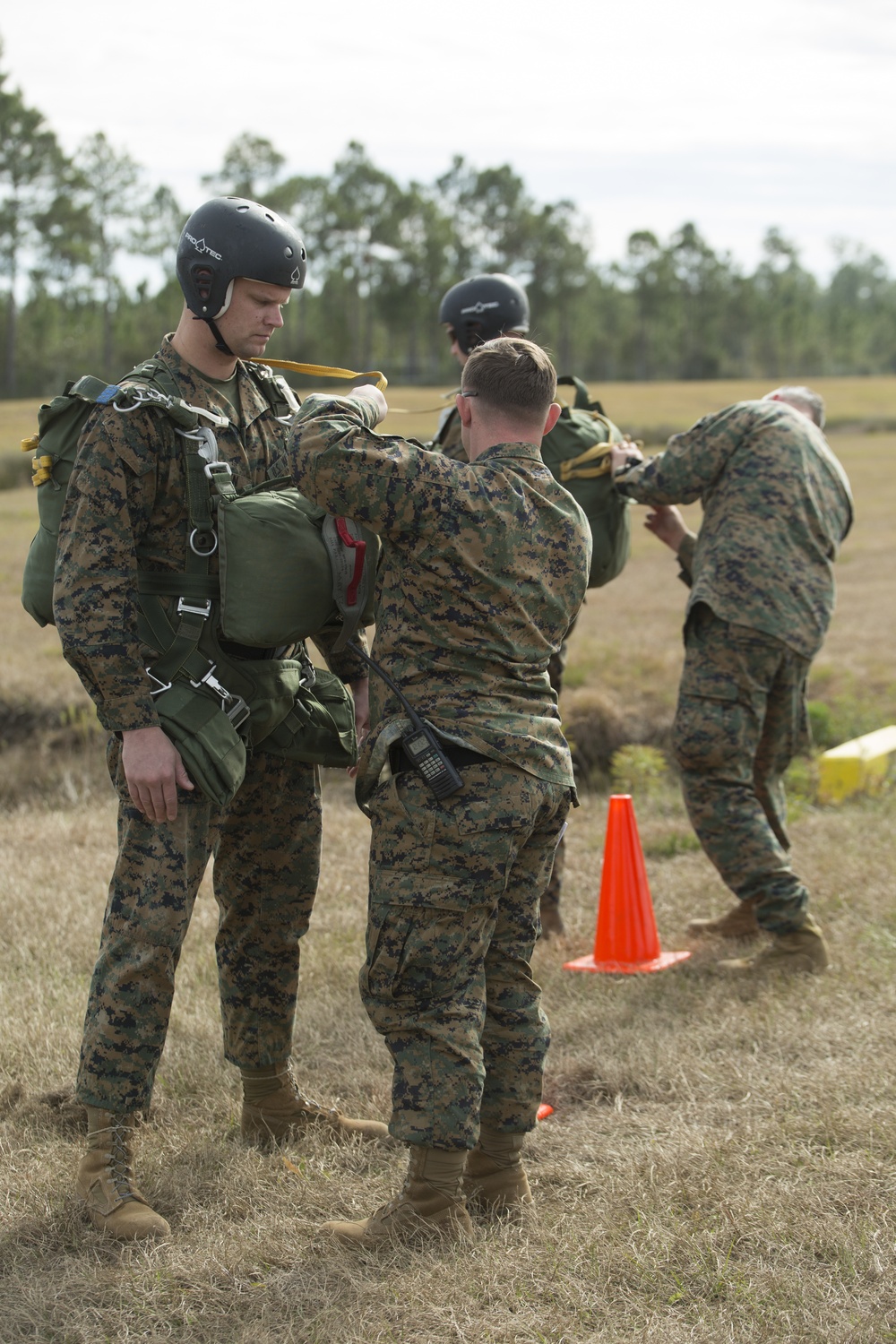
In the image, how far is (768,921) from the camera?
588cm

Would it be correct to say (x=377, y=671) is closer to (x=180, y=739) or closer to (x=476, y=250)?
(x=180, y=739)

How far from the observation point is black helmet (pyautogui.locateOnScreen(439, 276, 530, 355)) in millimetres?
5840

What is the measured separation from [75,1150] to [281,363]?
267 centimetres

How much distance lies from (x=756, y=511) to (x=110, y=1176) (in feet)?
12.9

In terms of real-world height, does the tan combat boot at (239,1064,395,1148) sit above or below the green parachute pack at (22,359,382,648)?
below

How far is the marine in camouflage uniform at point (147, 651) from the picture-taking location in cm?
371

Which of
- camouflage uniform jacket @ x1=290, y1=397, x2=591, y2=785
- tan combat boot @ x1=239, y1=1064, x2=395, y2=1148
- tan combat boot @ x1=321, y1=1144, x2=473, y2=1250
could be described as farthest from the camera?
tan combat boot @ x1=239, y1=1064, x2=395, y2=1148

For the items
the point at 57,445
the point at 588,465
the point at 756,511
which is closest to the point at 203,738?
the point at 57,445

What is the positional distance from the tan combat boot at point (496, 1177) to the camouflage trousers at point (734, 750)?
7.82 feet

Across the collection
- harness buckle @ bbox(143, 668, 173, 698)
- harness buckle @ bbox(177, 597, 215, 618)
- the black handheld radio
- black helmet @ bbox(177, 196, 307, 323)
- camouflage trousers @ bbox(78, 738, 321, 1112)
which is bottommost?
camouflage trousers @ bbox(78, 738, 321, 1112)

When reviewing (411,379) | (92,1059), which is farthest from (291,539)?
(411,379)

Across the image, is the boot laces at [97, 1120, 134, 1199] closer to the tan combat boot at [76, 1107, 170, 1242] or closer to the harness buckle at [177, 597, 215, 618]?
the tan combat boot at [76, 1107, 170, 1242]

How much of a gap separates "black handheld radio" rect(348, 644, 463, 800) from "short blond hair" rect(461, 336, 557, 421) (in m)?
0.90

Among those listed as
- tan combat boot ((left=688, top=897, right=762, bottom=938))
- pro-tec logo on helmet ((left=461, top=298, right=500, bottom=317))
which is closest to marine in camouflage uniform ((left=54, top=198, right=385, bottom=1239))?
pro-tec logo on helmet ((left=461, top=298, right=500, bottom=317))
